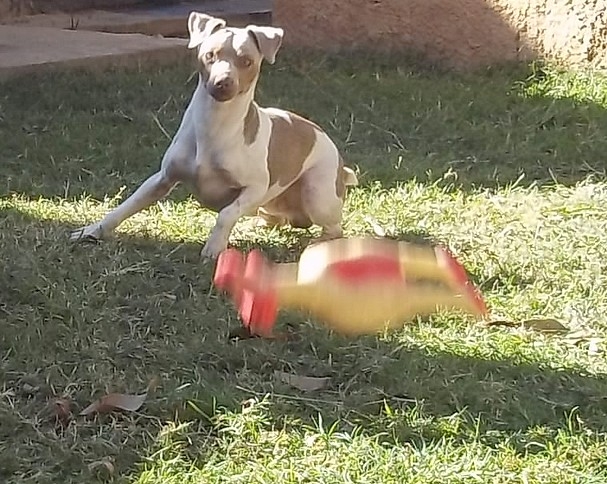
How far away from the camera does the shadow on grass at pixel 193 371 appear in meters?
2.57

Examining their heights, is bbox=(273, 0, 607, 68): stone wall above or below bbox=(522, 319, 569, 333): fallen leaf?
below

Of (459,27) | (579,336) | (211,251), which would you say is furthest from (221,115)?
(459,27)

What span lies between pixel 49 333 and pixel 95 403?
462 millimetres

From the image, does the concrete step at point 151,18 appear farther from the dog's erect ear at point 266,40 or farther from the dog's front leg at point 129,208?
the dog's erect ear at point 266,40

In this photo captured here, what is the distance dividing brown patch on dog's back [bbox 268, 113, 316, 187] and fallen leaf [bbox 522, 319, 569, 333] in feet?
3.39

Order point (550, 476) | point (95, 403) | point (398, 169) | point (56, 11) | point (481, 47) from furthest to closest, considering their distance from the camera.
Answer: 1. point (56, 11)
2. point (481, 47)
3. point (398, 169)
4. point (95, 403)
5. point (550, 476)

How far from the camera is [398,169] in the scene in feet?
16.3

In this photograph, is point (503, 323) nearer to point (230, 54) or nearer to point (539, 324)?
point (539, 324)

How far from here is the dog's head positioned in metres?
3.59

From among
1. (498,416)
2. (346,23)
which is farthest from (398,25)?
(498,416)

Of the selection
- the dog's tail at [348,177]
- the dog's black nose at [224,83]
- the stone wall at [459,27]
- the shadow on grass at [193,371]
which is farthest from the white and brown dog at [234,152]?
the stone wall at [459,27]

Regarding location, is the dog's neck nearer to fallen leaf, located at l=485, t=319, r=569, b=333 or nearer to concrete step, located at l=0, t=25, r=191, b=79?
fallen leaf, located at l=485, t=319, r=569, b=333

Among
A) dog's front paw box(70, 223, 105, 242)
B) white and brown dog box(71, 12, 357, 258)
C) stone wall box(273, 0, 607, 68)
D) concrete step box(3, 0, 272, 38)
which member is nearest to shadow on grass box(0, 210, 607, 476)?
dog's front paw box(70, 223, 105, 242)

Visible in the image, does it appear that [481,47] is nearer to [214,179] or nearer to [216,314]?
[214,179]
